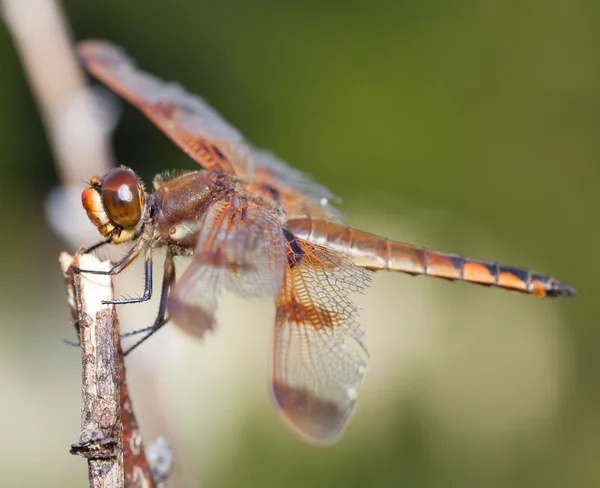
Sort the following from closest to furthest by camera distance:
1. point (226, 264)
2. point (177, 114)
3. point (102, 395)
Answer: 1. point (102, 395)
2. point (226, 264)
3. point (177, 114)

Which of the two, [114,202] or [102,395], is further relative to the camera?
[114,202]

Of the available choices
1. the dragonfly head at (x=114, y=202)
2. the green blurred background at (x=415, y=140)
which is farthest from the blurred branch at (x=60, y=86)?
the green blurred background at (x=415, y=140)

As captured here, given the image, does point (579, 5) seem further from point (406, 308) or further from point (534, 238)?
point (406, 308)

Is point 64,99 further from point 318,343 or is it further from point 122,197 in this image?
point 318,343

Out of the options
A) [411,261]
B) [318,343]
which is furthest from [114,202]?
[411,261]

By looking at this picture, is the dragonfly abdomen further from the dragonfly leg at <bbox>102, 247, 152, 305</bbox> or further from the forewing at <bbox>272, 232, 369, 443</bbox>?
the dragonfly leg at <bbox>102, 247, 152, 305</bbox>

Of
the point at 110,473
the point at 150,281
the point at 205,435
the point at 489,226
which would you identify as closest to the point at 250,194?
the point at 150,281
